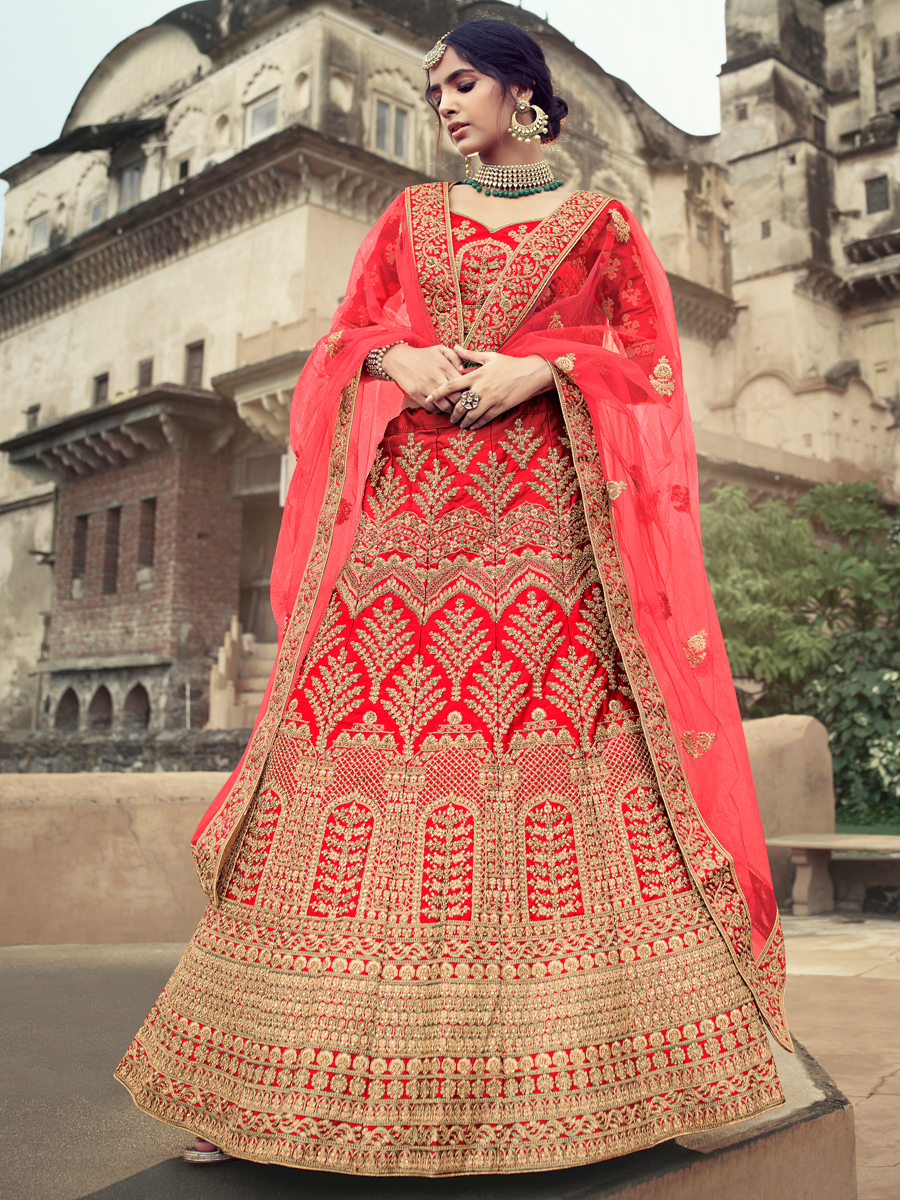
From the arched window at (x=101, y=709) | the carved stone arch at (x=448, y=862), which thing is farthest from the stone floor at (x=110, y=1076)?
the arched window at (x=101, y=709)

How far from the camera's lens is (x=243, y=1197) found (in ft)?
4.26

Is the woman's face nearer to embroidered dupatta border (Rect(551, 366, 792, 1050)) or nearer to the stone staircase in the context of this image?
embroidered dupatta border (Rect(551, 366, 792, 1050))

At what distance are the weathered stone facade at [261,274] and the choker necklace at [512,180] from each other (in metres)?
10.2

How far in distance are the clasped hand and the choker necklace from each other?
36cm

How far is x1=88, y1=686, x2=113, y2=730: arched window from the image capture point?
15.3 meters

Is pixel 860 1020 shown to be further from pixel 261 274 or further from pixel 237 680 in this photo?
pixel 261 274

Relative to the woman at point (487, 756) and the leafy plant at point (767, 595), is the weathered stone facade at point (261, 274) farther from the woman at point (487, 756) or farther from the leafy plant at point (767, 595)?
the woman at point (487, 756)

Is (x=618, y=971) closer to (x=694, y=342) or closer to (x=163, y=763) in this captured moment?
(x=163, y=763)

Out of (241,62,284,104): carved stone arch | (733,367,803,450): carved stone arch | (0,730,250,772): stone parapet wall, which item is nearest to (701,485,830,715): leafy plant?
(0,730,250,772): stone parapet wall

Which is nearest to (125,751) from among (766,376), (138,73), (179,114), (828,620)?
(828,620)

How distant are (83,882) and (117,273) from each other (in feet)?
50.5

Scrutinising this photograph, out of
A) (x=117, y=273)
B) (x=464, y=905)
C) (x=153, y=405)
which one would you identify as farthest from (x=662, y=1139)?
(x=117, y=273)

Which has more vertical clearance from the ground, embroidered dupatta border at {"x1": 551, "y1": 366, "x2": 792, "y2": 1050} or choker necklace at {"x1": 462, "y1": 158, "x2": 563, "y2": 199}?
choker necklace at {"x1": 462, "y1": 158, "x2": 563, "y2": 199}

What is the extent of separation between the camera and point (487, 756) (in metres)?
1.50
